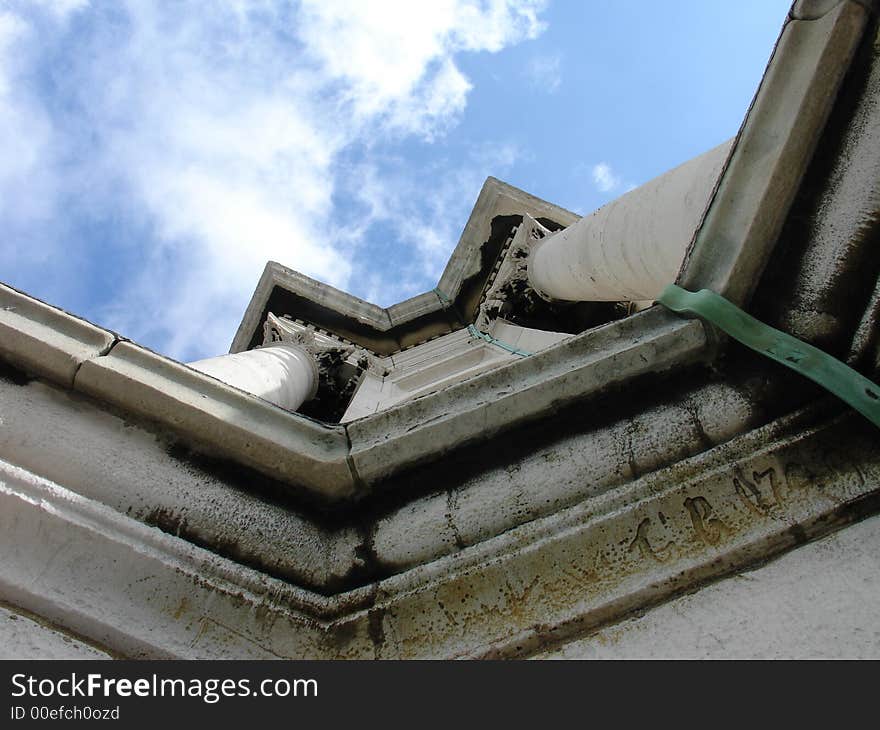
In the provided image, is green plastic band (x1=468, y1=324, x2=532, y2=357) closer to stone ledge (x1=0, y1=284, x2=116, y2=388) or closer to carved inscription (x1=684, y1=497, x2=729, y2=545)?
stone ledge (x1=0, y1=284, x2=116, y2=388)

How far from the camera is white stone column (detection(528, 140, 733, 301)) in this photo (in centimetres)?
492

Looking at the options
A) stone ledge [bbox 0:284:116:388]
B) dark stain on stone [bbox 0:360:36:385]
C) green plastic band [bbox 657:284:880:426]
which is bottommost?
green plastic band [bbox 657:284:880:426]

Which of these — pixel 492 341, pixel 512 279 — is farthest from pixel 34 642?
pixel 512 279

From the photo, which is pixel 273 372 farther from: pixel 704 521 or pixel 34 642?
pixel 704 521

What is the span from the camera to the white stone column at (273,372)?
6.27 m

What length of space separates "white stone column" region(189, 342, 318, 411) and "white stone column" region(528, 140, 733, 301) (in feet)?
9.20

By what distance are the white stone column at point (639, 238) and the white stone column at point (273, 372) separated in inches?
110

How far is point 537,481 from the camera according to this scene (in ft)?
8.41

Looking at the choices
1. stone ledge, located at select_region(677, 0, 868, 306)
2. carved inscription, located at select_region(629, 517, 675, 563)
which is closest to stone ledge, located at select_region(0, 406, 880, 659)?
carved inscription, located at select_region(629, 517, 675, 563)

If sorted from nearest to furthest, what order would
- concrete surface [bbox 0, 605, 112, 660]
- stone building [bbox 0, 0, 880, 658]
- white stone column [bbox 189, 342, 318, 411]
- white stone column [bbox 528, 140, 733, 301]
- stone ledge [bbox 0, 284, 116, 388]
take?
concrete surface [bbox 0, 605, 112, 660] → stone building [bbox 0, 0, 880, 658] → stone ledge [bbox 0, 284, 116, 388] → white stone column [bbox 528, 140, 733, 301] → white stone column [bbox 189, 342, 318, 411]

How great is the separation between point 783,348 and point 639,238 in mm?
3370

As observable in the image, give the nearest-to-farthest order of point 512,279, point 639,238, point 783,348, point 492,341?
point 783,348
point 639,238
point 492,341
point 512,279
